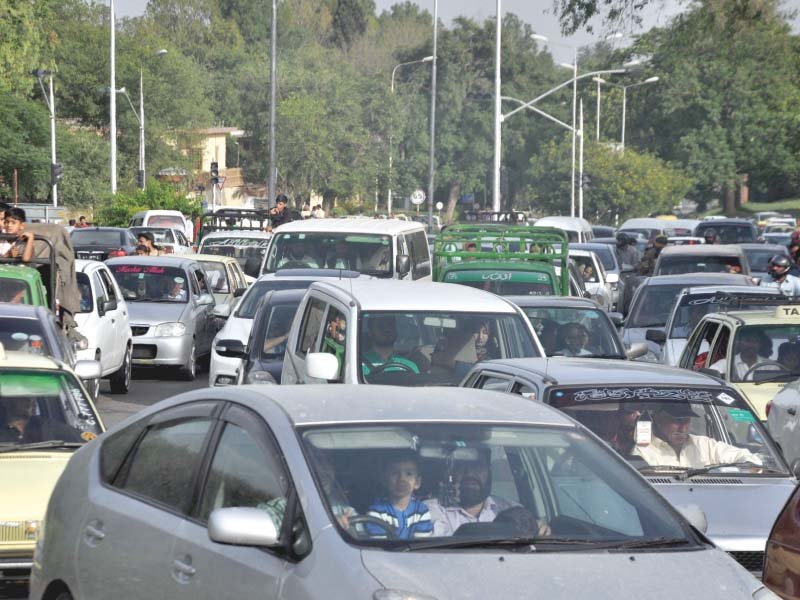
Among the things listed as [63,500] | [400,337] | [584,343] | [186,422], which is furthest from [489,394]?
[584,343]

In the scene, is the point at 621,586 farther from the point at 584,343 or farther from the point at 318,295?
the point at 584,343

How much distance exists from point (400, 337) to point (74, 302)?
580 centimetres

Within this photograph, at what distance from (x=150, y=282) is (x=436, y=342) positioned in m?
11.2

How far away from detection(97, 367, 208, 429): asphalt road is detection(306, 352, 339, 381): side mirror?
603 centimetres

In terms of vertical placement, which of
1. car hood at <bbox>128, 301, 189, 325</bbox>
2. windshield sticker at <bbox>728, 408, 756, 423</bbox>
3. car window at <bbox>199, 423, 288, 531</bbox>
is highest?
car window at <bbox>199, 423, 288, 531</bbox>

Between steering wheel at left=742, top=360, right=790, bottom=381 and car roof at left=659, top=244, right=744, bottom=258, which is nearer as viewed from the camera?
steering wheel at left=742, top=360, right=790, bottom=381

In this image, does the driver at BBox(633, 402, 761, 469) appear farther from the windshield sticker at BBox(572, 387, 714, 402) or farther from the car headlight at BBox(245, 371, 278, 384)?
the car headlight at BBox(245, 371, 278, 384)

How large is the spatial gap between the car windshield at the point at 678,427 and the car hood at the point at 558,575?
3.22 metres

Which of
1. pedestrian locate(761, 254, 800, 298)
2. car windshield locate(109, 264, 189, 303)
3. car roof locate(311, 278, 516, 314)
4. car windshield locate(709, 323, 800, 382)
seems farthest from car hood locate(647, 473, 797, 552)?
car windshield locate(109, 264, 189, 303)

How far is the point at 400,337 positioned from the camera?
10.2 m

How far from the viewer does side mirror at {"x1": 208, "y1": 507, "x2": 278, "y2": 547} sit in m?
4.50

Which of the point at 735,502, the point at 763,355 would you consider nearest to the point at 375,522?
the point at 735,502

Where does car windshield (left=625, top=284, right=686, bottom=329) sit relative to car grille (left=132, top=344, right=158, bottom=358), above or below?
above

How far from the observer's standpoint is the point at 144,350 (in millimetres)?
19594
